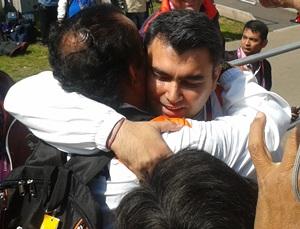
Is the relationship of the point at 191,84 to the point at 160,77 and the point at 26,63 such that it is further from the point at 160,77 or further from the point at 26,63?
the point at 26,63

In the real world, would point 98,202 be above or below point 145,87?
below

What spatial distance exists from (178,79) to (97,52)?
262 mm

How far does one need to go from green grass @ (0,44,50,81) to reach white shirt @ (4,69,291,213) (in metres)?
5.65

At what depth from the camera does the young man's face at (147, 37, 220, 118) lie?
1.55 meters

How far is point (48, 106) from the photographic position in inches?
61.2

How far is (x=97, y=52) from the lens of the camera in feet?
4.70

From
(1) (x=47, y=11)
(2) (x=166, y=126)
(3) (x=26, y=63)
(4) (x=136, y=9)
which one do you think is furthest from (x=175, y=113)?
(1) (x=47, y=11)

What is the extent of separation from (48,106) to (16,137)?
1.22ft

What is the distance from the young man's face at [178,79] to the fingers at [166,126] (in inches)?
5.5

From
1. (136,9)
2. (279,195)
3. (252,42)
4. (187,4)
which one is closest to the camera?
(279,195)

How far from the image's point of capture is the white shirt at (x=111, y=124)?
4.64ft

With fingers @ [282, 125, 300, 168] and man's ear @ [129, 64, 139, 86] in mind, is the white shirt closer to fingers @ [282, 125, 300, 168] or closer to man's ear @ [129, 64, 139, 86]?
man's ear @ [129, 64, 139, 86]

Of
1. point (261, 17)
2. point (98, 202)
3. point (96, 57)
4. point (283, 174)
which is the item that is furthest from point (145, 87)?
point (261, 17)

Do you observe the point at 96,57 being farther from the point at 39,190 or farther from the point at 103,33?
the point at 39,190
